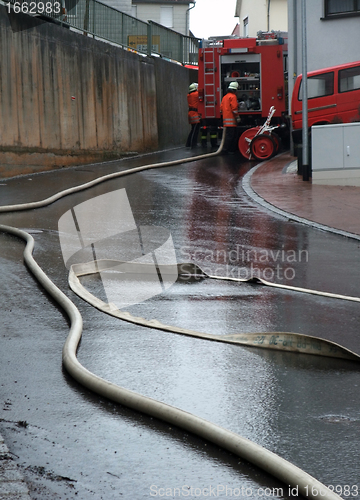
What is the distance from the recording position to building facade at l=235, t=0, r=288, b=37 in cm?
4881

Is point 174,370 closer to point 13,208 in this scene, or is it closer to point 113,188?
point 13,208

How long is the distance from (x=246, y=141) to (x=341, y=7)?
16.6 ft

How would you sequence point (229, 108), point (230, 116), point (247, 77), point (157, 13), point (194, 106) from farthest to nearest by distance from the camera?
point (157, 13) → point (194, 106) → point (247, 77) → point (230, 116) → point (229, 108)

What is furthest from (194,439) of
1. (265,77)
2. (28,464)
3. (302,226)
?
(265,77)

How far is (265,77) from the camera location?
21.6 meters

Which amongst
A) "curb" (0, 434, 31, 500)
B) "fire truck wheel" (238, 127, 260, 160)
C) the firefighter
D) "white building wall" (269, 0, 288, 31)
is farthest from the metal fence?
"white building wall" (269, 0, 288, 31)

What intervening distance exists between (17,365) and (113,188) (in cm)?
986

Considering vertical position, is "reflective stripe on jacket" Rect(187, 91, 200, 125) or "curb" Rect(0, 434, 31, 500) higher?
"reflective stripe on jacket" Rect(187, 91, 200, 125)

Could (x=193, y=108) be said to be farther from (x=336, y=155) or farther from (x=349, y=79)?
(x=336, y=155)

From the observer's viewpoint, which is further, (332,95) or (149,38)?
(149,38)

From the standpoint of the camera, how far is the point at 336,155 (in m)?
15.1

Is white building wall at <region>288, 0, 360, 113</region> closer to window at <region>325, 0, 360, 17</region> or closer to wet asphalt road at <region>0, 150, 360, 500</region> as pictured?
window at <region>325, 0, 360, 17</region>

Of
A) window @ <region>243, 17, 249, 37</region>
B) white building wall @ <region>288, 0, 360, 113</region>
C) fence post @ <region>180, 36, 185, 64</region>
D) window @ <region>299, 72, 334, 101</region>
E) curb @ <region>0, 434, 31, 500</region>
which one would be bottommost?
curb @ <region>0, 434, 31, 500</region>

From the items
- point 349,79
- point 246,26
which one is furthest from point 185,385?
point 246,26
